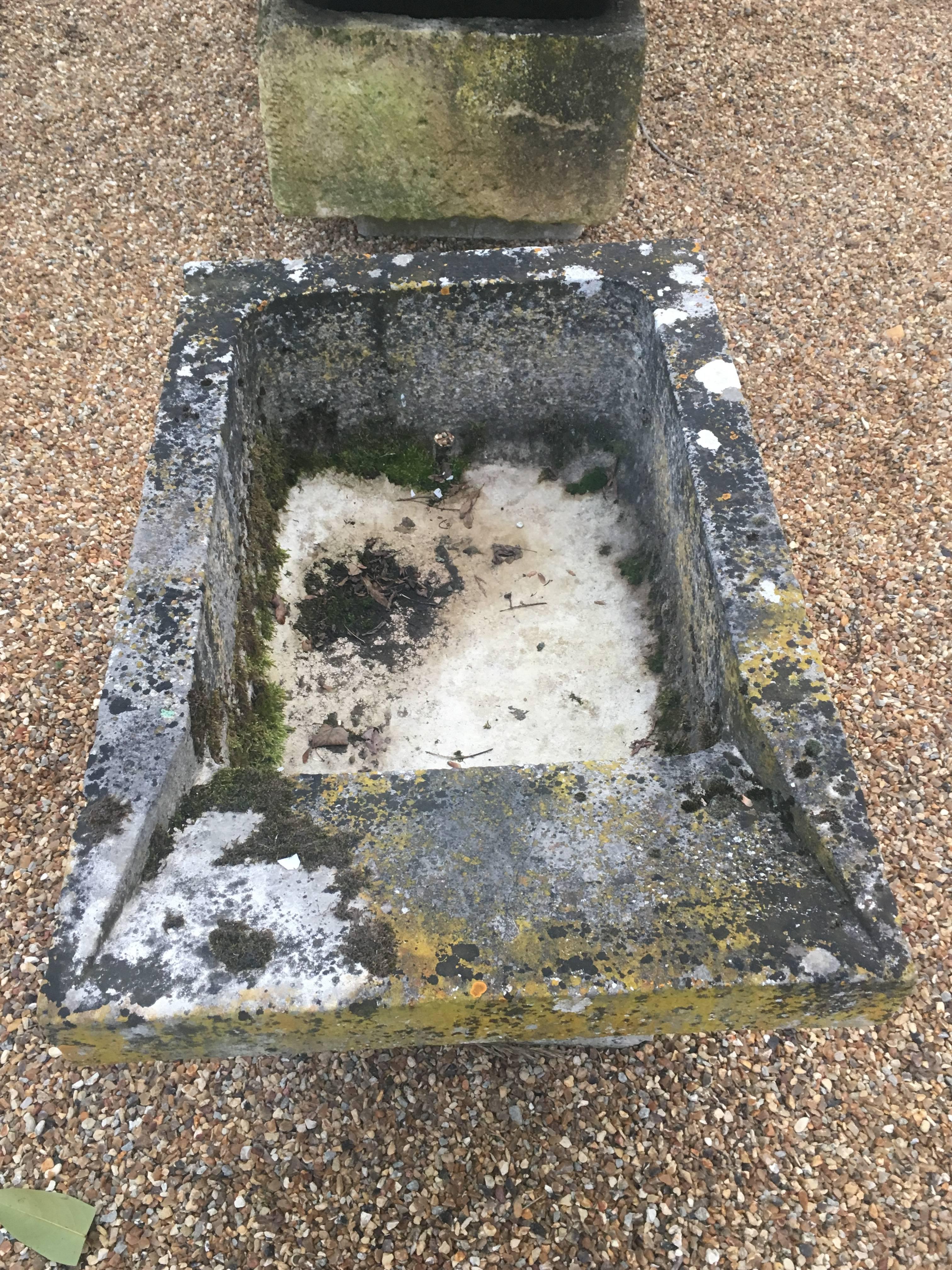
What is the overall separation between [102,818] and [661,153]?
6.14 m

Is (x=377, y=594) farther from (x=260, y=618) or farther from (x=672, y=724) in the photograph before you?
(x=672, y=724)

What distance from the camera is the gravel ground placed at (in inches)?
111

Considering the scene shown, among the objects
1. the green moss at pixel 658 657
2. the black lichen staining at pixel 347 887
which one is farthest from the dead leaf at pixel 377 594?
the black lichen staining at pixel 347 887

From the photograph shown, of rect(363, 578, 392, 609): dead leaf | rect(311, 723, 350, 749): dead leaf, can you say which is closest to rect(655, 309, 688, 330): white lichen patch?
rect(363, 578, 392, 609): dead leaf

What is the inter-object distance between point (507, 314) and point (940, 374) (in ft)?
9.89

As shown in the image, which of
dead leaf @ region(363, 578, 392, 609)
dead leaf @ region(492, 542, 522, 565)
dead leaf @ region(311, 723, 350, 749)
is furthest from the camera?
dead leaf @ region(492, 542, 522, 565)

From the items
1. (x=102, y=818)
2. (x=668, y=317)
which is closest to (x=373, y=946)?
(x=102, y=818)

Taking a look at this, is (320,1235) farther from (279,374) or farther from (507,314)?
(507,314)

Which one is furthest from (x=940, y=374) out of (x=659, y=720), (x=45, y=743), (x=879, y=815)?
(x=45, y=743)

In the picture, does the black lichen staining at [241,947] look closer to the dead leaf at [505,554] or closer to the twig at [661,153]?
the dead leaf at [505,554]

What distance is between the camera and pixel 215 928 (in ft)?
6.42

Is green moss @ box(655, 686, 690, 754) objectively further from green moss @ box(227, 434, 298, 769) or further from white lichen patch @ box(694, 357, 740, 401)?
green moss @ box(227, 434, 298, 769)

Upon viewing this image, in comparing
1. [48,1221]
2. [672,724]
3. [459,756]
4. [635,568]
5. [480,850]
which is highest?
[480,850]

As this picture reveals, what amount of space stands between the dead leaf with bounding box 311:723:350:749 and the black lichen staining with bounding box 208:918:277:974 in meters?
1.10
